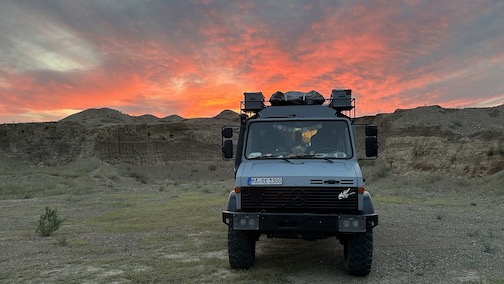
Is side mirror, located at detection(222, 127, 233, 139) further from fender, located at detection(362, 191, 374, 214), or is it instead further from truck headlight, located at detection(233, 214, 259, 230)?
fender, located at detection(362, 191, 374, 214)

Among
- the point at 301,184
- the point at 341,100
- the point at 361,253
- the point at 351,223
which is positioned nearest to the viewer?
the point at 351,223

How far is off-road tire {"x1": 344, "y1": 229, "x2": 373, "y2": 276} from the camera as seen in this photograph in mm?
7676

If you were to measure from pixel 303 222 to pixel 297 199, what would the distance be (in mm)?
414

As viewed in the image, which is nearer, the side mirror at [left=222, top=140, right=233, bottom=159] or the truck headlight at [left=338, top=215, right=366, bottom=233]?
the truck headlight at [left=338, top=215, right=366, bottom=233]

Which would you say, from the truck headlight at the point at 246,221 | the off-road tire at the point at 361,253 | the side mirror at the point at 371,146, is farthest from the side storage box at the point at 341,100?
the truck headlight at the point at 246,221

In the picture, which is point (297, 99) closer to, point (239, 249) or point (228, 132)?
point (228, 132)

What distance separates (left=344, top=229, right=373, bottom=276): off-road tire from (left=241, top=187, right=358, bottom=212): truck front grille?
0.70 m

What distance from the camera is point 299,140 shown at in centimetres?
867

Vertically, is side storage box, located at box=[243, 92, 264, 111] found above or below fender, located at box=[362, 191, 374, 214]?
above

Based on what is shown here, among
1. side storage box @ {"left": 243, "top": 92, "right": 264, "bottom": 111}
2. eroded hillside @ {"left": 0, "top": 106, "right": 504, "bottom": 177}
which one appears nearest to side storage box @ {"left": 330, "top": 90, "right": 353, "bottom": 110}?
side storage box @ {"left": 243, "top": 92, "right": 264, "bottom": 111}

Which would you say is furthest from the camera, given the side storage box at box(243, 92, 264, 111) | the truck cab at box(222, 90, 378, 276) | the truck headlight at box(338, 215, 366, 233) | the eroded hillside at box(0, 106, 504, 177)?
the eroded hillside at box(0, 106, 504, 177)

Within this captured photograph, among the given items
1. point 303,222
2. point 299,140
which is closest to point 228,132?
point 299,140

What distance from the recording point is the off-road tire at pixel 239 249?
808cm

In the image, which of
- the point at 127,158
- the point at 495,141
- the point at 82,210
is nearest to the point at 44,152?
the point at 127,158
